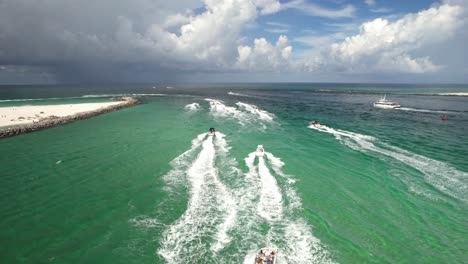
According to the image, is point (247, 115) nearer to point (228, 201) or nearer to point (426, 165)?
point (426, 165)

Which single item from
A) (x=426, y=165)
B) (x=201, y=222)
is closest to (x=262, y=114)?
(x=426, y=165)

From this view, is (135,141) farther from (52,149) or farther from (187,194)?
(187,194)

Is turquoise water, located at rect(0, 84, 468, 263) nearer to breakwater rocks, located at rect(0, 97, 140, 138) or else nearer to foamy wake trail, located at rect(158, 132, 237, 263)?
foamy wake trail, located at rect(158, 132, 237, 263)

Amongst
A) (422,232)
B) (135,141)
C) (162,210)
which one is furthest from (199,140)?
(422,232)

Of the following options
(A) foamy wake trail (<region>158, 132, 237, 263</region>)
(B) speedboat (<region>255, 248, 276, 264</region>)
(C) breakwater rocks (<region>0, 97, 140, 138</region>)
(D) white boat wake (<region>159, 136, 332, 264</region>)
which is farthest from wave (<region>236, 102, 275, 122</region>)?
(B) speedboat (<region>255, 248, 276, 264</region>)

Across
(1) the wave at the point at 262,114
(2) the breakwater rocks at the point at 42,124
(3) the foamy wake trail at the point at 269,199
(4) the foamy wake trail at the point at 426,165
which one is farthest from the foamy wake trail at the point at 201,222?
(1) the wave at the point at 262,114

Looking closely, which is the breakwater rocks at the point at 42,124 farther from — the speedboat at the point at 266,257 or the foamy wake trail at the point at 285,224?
the speedboat at the point at 266,257

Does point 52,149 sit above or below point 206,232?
above
